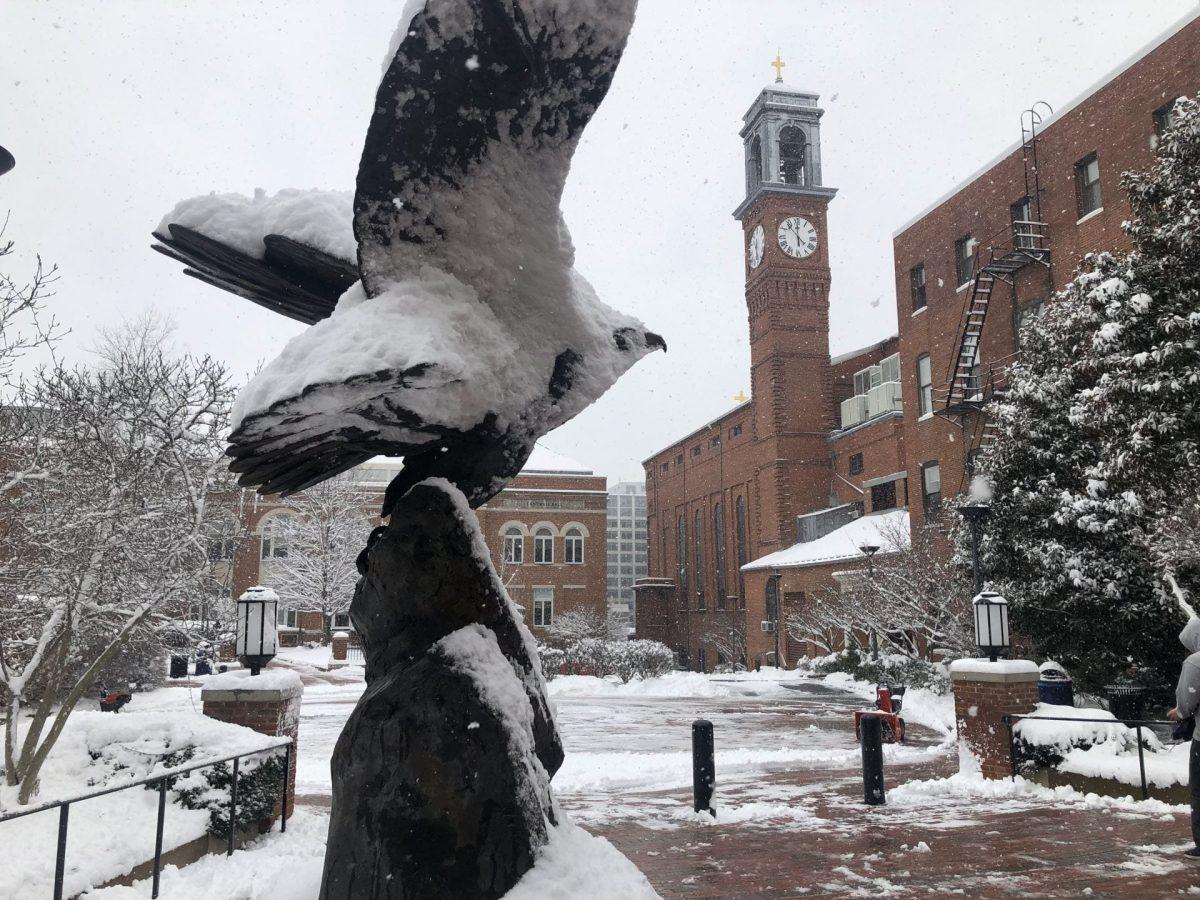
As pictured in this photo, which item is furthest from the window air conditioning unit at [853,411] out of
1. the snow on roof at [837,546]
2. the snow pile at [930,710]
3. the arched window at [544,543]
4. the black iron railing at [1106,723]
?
the black iron railing at [1106,723]

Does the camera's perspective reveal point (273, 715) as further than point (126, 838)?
Yes

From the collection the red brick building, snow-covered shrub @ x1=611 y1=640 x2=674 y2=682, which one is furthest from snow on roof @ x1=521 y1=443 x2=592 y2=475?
snow-covered shrub @ x1=611 y1=640 x2=674 y2=682

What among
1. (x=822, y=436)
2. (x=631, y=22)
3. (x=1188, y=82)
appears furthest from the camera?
(x=822, y=436)

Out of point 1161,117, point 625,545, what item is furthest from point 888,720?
point 625,545

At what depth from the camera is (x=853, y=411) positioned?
41281mm

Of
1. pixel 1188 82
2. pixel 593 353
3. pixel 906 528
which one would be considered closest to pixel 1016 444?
pixel 1188 82

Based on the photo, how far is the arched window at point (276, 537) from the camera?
1843 inches

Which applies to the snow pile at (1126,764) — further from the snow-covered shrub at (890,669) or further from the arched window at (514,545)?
the arched window at (514,545)

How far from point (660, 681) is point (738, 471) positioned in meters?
22.6

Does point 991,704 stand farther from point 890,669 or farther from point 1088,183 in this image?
point 1088,183

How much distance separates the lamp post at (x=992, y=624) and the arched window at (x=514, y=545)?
136ft

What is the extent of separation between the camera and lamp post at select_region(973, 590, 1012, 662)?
424 inches

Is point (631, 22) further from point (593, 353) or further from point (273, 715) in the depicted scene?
point (273, 715)

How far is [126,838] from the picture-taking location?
22.9ft
